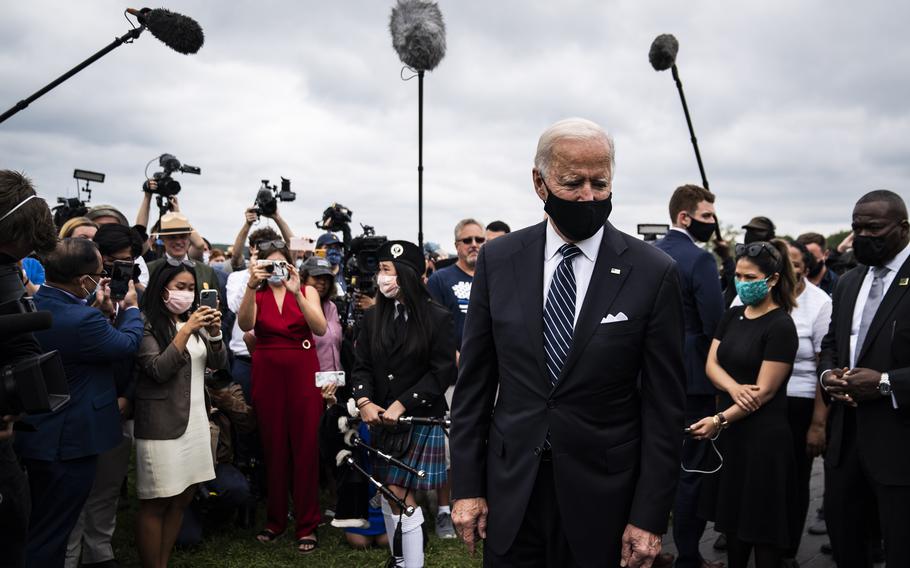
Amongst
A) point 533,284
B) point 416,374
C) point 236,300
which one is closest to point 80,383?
point 416,374

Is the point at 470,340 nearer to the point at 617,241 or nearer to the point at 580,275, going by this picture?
the point at 580,275

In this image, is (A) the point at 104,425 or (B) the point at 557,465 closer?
Result: (B) the point at 557,465

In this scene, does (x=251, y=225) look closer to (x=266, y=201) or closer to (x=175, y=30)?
(x=266, y=201)

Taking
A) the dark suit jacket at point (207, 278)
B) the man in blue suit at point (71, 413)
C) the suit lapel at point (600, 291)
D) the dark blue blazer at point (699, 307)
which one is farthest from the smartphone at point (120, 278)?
the dark blue blazer at point (699, 307)

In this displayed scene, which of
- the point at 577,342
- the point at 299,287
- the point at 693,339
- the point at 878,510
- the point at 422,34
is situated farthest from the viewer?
the point at 422,34

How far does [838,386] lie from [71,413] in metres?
4.24

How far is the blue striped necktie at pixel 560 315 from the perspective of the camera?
2.50m

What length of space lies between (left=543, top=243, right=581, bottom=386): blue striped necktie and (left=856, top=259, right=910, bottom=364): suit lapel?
7.23ft

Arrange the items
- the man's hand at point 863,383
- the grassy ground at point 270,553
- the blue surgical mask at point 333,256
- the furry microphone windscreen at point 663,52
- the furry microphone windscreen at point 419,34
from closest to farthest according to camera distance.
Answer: the man's hand at point 863,383
the grassy ground at point 270,553
the blue surgical mask at point 333,256
the furry microphone windscreen at point 663,52
the furry microphone windscreen at point 419,34

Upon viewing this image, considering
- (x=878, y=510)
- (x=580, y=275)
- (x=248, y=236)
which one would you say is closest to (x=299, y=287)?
(x=248, y=236)

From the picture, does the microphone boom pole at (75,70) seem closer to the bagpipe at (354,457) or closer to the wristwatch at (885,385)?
the bagpipe at (354,457)

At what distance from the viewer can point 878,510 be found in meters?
3.83

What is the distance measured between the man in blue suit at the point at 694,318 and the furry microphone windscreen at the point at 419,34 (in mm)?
4736

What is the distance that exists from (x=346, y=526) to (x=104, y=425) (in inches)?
87.2
